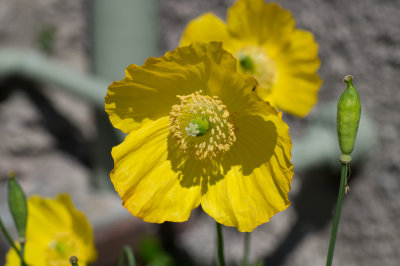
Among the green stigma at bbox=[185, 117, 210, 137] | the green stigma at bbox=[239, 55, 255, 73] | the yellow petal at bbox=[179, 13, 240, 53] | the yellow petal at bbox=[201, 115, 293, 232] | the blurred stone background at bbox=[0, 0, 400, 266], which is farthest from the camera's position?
the blurred stone background at bbox=[0, 0, 400, 266]

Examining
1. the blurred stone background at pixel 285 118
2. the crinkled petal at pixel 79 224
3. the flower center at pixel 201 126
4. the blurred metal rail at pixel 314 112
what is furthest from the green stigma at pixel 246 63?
the blurred stone background at pixel 285 118

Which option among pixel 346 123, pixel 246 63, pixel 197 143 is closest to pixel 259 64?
pixel 246 63

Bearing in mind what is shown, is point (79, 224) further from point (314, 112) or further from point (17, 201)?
point (314, 112)

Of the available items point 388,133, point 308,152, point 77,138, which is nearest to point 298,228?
point 308,152

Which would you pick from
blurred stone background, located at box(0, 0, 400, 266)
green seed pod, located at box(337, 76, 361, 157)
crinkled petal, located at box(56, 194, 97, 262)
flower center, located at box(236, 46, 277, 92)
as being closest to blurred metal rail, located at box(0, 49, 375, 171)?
blurred stone background, located at box(0, 0, 400, 266)

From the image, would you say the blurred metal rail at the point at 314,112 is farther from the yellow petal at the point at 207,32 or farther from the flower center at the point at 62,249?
the flower center at the point at 62,249

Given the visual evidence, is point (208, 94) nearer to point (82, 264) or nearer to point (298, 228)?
point (82, 264)

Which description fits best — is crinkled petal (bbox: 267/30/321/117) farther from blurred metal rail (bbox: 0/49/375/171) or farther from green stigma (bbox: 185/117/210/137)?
blurred metal rail (bbox: 0/49/375/171)
